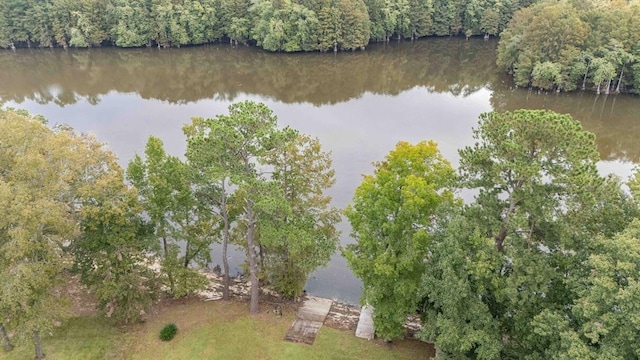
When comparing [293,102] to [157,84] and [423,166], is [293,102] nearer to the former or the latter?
[157,84]

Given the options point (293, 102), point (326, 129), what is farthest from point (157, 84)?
point (326, 129)

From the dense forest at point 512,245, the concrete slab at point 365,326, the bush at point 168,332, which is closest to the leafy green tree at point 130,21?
the bush at point 168,332

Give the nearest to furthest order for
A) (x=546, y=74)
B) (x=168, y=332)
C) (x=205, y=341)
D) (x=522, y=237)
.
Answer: (x=522, y=237) → (x=205, y=341) → (x=168, y=332) → (x=546, y=74)

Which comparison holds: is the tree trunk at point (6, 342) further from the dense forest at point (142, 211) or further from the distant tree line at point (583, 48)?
the distant tree line at point (583, 48)

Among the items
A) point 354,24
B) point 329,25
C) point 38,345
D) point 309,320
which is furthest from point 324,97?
point 38,345

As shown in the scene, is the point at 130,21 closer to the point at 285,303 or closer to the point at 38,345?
the point at 285,303
